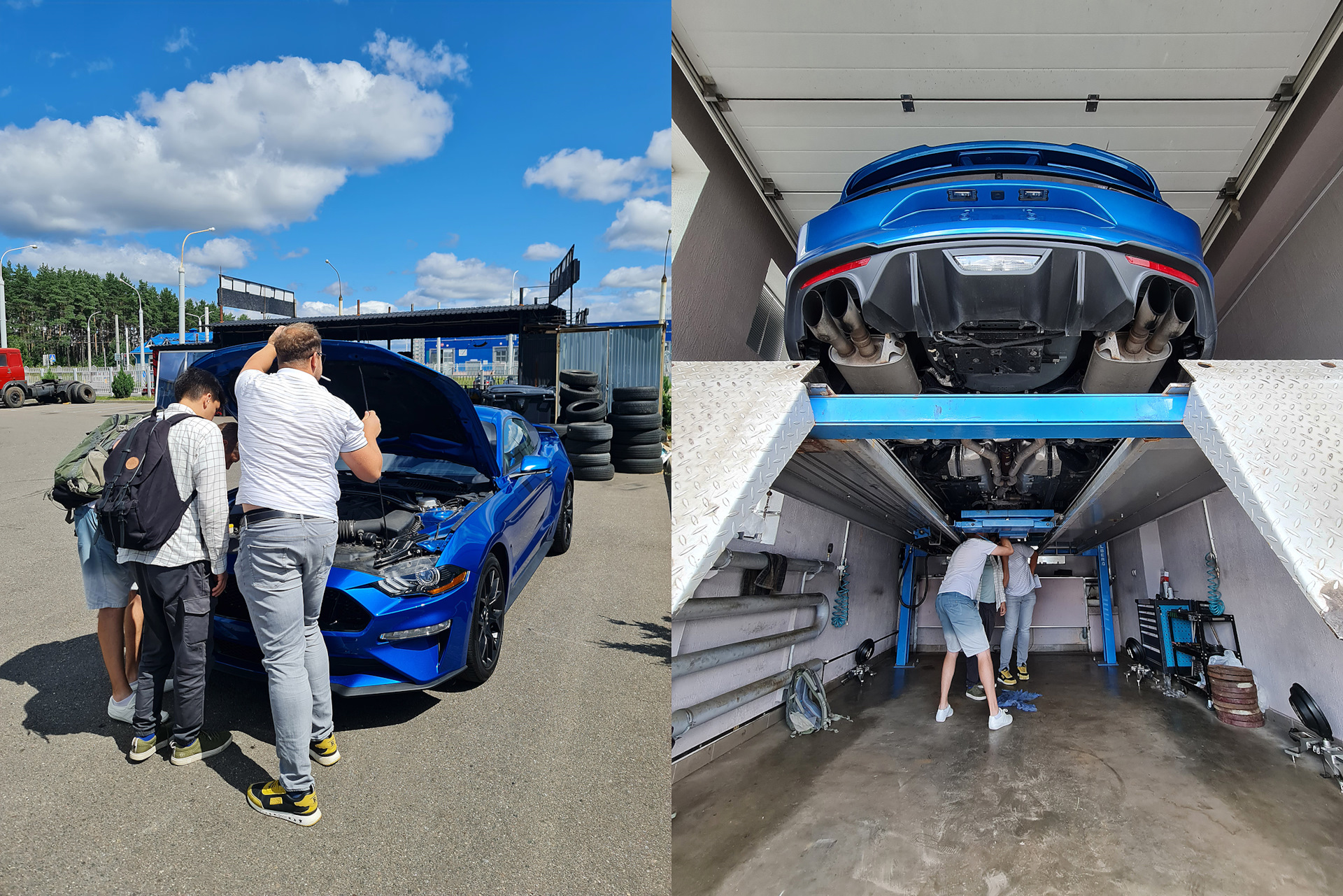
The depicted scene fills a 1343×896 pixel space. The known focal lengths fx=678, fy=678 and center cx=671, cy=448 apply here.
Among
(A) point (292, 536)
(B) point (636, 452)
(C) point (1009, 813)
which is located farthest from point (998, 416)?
(B) point (636, 452)

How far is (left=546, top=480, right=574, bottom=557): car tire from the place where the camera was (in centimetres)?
506

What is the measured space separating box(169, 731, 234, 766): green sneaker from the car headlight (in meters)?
0.82

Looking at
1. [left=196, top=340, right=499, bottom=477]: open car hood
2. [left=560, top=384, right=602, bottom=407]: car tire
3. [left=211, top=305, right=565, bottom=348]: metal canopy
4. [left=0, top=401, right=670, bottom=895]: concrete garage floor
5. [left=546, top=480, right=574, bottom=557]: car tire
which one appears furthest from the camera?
[left=211, top=305, right=565, bottom=348]: metal canopy

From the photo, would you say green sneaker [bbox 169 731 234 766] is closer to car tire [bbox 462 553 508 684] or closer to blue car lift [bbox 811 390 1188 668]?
car tire [bbox 462 553 508 684]

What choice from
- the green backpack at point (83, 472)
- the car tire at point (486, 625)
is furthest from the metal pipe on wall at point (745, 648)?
the green backpack at point (83, 472)

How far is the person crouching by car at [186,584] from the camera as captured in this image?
8.11 feet

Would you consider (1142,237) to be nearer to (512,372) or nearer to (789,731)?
(789,731)

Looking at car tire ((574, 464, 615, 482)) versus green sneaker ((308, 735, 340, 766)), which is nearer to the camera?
green sneaker ((308, 735, 340, 766))

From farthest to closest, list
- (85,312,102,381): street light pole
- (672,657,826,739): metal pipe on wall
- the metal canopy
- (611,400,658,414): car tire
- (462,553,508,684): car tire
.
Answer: the metal canopy
(611,400,658,414): car tire
(85,312,102,381): street light pole
(672,657,826,739): metal pipe on wall
(462,553,508,684): car tire

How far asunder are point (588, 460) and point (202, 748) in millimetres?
5957

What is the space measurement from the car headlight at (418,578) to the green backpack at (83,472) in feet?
3.70

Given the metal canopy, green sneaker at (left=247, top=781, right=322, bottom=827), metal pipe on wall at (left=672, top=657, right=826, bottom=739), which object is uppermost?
the metal canopy

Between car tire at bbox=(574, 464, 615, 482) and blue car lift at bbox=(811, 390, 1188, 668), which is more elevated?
car tire at bbox=(574, 464, 615, 482)

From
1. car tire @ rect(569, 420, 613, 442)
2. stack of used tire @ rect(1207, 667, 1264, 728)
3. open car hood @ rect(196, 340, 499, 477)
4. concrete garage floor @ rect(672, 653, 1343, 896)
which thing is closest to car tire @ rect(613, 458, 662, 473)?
car tire @ rect(569, 420, 613, 442)
